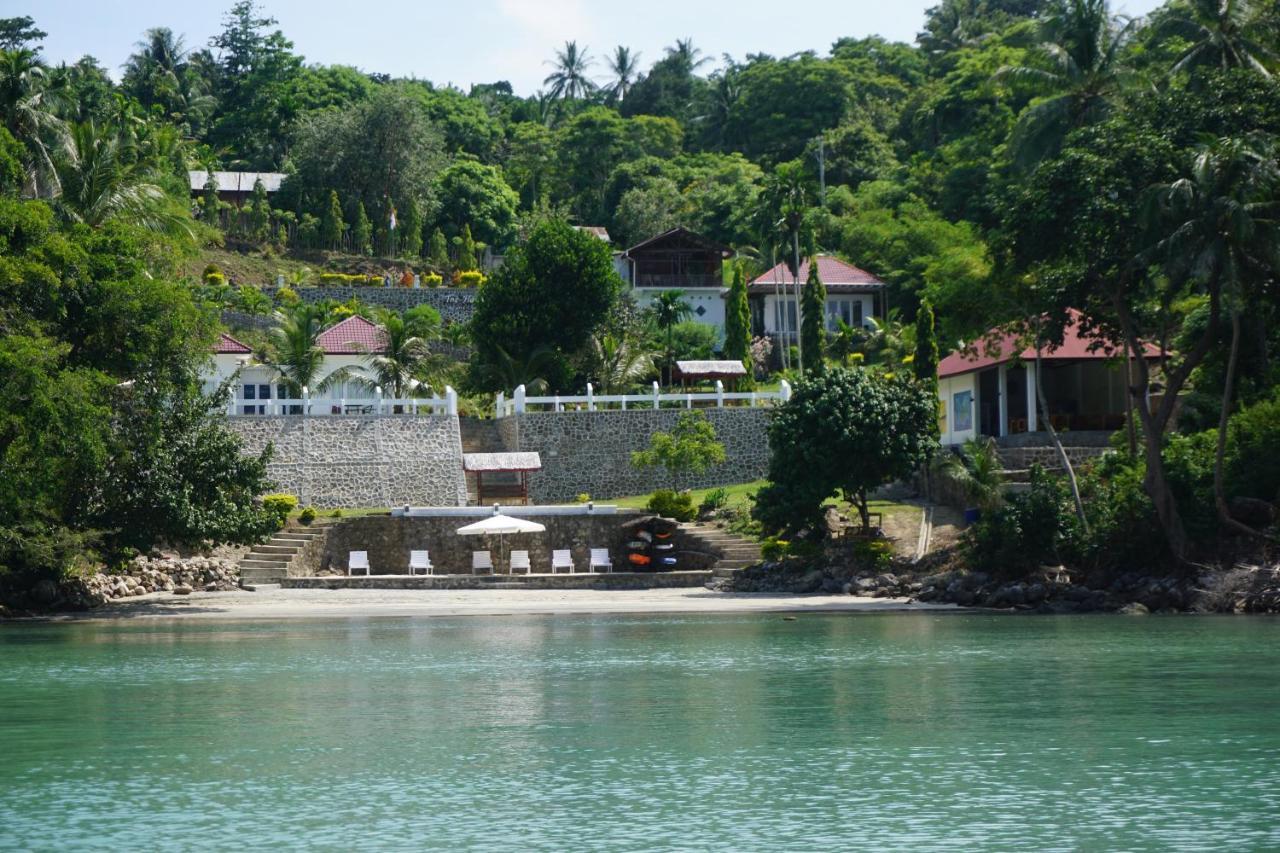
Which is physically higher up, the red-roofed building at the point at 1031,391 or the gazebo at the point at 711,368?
the gazebo at the point at 711,368

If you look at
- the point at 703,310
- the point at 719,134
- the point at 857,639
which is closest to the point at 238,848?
the point at 857,639

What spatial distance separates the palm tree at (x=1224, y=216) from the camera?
31.5 metres

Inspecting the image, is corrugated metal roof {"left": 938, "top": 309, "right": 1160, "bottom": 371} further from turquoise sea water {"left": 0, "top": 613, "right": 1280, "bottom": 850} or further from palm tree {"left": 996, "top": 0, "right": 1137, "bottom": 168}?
turquoise sea water {"left": 0, "top": 613, "right": 1280, "bottom": 850}

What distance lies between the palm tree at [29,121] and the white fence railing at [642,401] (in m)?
14.2

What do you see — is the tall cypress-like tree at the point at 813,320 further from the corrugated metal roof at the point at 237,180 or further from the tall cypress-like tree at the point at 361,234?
the corrugated metal roof at the point at 237,180

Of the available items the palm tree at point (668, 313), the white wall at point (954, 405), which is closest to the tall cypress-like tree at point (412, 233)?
the palm tree at point (668, 313)

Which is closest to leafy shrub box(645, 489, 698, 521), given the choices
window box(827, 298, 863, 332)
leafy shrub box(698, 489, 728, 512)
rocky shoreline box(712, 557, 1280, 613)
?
leafy shrub box(698, 489, 728, 512)

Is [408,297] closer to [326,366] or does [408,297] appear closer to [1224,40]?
[326,366]

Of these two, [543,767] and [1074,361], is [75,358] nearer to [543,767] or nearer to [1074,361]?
[543,767]

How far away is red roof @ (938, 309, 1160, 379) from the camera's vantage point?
1521 inches

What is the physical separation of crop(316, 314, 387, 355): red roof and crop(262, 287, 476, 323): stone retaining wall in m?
13.4

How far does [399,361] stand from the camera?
5203 centimetres

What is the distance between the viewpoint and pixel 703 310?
237ft

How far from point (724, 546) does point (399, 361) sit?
51.5 ft
